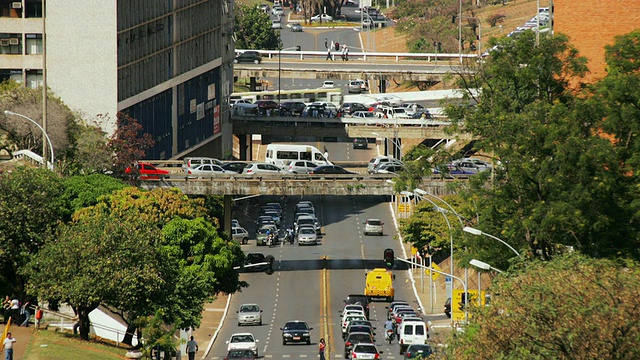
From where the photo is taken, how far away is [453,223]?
101 m

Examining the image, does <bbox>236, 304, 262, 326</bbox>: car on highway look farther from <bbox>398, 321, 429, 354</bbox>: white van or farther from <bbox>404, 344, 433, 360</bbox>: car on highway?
<bbox>404, 344, 433, 360</bbox>: car on highway

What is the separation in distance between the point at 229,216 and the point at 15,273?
4146cm

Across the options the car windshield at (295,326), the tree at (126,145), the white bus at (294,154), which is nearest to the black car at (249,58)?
the white bus at (294,154)

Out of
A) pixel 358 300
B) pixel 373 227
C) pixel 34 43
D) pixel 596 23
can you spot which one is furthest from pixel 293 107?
pixel 596 23

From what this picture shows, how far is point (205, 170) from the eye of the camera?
351 feet

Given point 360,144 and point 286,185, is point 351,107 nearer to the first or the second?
point 360,144

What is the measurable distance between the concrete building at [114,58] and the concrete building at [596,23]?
37285 millimetres

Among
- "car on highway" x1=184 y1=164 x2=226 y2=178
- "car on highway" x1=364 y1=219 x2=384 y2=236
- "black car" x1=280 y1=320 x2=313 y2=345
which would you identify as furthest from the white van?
"car on highway" x1=364 y1=219 x2=384 y2=236

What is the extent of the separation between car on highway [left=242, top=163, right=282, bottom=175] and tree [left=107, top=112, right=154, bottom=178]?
8298 mm

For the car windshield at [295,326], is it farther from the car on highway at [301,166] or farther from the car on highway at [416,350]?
the car on highway at [301,166]

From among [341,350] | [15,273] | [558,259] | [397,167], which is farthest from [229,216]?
[558,259]

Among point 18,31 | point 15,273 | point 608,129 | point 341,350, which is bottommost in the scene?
point 341,350

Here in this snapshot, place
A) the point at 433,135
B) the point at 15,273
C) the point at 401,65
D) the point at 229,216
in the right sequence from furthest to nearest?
the point at 401,65 < the point at 433,135 < the point at 229,216 < the point at 15,273

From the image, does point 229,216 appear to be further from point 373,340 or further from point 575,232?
point 575,232
